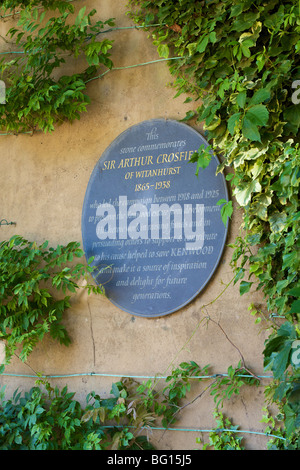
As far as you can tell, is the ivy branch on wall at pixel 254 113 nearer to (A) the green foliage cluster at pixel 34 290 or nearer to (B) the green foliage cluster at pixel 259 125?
(B) the green foliage cluster at pixel 259 125

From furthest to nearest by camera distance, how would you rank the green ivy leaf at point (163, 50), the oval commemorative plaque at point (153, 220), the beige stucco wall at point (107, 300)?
the green ivy leaf at point (163, 50) < the oval commemorative plaque at point (153, 220) < the beige stucco wall at point (107, 300)

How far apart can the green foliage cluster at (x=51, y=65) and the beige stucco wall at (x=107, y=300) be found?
0.38 ft

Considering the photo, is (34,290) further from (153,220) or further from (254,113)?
(254,113)

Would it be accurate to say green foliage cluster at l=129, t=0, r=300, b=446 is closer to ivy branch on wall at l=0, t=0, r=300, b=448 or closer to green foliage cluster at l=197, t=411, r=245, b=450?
ivy branch on wall at l=0, t=0, r=300, b=448

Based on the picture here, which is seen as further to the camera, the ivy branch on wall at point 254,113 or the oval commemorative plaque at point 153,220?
the oval commemorative plaque at point 153,220

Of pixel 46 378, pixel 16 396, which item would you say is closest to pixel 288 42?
pixel 46 378

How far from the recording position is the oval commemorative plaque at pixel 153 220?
3131mm

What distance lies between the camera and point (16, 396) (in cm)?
358

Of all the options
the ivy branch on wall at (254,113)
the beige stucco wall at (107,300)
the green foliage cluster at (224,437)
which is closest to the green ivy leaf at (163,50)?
the ivy branch on wall at (254,113)

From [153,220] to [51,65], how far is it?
1190 millimetres

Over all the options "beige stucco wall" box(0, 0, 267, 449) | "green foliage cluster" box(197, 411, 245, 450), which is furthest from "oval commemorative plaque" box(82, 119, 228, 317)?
"green foliage cluster" box(197, 411, 245, 450)

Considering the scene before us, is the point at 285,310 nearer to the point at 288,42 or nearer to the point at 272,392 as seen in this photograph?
the point at 272,392

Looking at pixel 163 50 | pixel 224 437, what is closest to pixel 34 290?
pixel 224 437

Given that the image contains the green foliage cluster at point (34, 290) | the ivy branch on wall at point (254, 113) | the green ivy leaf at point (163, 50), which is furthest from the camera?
the green foliage cluster at point (34, 290)
